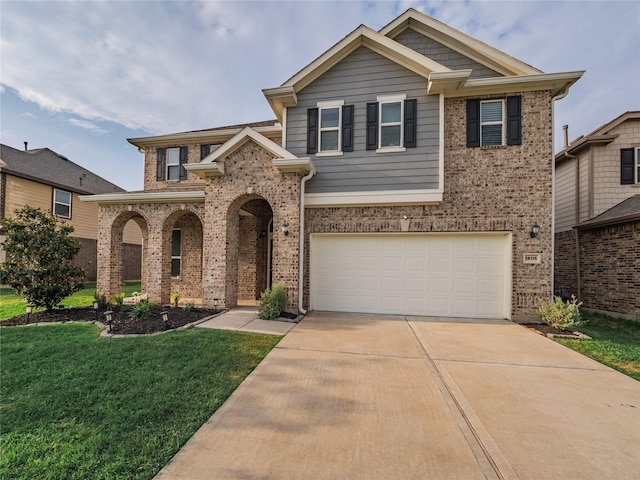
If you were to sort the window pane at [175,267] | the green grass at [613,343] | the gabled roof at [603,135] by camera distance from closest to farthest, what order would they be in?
the green grass at [613,343], the gabled roof at [603,135], the window pane at [175,267]

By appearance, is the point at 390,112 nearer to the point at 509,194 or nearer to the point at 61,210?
the point at 509,194

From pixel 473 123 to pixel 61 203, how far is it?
68.9 ft

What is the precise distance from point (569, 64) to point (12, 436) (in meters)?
12.7

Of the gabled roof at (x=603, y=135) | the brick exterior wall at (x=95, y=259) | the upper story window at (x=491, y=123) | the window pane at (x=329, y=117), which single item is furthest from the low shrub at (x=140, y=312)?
the gabled roof at (x=603, y=135)

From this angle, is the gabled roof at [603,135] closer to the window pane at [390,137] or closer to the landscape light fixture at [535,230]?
the landscape light fixture at [535,230]

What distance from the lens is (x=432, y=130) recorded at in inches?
297

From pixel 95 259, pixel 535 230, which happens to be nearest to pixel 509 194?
pixel 535 230

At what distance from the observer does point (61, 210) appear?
1591cm

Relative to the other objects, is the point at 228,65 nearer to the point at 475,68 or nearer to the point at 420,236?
the point at 475,68

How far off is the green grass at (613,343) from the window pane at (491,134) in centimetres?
516

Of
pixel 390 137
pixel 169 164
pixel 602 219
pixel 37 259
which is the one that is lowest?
pixel 37 259

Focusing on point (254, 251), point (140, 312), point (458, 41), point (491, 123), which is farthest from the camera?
point (254, 251)

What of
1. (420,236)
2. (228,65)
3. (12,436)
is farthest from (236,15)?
(12,436)

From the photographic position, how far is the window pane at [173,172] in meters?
11.3
